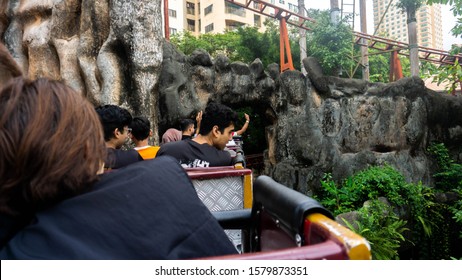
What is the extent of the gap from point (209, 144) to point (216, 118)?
20 cm

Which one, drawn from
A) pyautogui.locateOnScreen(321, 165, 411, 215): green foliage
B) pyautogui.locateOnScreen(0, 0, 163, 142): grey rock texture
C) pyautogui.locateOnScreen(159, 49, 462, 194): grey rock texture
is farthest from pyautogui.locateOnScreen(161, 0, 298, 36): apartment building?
pyautogui.locateOnScreen(321, 165, 411, 215): green foliage

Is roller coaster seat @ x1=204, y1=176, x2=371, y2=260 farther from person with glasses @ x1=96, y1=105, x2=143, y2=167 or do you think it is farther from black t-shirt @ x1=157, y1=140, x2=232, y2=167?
person with glasses @ x1=96, y1=105, x2=143, y2=167

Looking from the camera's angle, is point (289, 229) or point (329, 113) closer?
point (289, 229)

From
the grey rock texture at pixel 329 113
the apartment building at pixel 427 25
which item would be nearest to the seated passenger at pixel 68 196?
the grey rock texture at pixel 329 113

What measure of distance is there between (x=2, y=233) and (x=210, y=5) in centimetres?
3161

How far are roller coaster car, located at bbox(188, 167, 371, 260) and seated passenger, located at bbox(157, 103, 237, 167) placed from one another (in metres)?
1.22

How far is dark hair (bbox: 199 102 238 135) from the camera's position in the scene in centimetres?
294

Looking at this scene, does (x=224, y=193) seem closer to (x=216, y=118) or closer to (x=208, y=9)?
(x=216, y=118)

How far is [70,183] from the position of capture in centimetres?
83

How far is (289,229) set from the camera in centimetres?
105

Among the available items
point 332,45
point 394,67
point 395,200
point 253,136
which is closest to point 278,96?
point 332,45

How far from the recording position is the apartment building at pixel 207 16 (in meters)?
29.9

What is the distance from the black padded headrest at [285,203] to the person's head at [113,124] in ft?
5.49
